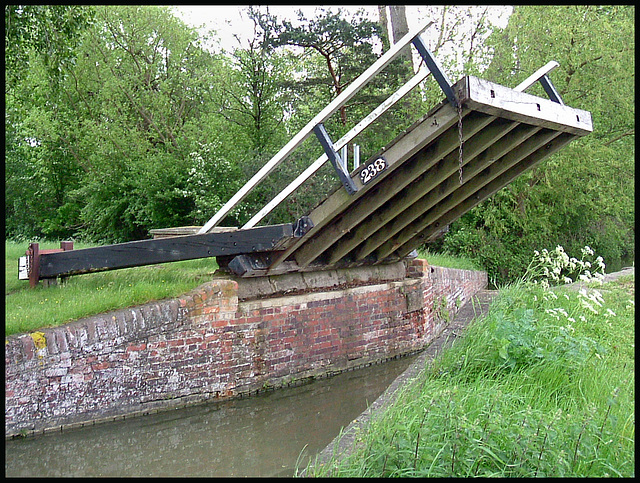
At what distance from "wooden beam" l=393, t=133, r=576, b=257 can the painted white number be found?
6.00 ft

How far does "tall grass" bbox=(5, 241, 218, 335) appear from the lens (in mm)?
5774

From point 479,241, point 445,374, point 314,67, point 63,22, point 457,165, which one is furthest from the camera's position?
point 314,67

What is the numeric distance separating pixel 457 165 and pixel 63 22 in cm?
552

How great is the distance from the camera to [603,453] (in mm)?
3477

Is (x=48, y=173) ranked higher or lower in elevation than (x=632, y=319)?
higher

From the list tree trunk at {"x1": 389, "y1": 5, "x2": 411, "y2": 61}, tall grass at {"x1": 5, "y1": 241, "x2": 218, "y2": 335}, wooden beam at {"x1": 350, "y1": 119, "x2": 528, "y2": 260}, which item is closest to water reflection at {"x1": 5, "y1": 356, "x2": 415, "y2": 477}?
tall grass at {"x1": 5, "y1": 241, "x2": 218, "y2": 335}

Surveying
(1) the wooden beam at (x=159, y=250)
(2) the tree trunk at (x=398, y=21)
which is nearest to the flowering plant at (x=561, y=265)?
(1) the wooden beam at (x=159, y=250)

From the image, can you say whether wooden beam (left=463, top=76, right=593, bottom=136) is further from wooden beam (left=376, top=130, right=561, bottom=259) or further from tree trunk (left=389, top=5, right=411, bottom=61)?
tree trunk (left=389, top=5, right=411, bottom=61)

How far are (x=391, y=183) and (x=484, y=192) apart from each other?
1921mm

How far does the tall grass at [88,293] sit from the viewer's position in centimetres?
577

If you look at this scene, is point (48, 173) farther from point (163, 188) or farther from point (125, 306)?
point (125, 306)

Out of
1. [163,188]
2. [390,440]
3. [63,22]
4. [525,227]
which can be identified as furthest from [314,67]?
[390,440]

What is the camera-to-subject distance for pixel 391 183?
6410 millimetres

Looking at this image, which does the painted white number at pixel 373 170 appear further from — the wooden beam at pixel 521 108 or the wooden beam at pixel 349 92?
the wooden beam at pixel 521 108
